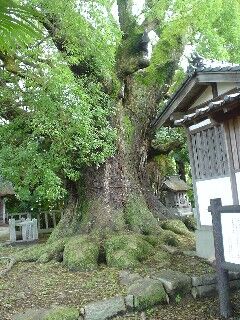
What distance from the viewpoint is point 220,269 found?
23.6ft

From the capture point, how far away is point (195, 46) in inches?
624

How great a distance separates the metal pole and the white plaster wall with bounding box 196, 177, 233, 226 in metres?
1.88

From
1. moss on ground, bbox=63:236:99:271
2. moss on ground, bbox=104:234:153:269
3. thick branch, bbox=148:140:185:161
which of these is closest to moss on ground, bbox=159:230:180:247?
moss on ground, bbox=104:234:153:269

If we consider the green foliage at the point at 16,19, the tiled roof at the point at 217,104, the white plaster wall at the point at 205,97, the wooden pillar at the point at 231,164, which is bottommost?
the green foliage at the point at 16,19

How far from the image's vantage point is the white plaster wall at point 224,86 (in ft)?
29.6

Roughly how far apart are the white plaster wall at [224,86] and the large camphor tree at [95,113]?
10.9 ft

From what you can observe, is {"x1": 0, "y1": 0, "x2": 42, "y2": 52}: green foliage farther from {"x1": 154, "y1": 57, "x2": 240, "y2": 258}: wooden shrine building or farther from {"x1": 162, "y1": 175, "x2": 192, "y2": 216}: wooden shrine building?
{"x1": 162, "y1": 175, "x2": 192, "y2": 216}: wooden shrine building

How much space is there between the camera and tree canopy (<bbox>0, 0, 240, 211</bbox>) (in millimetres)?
10023

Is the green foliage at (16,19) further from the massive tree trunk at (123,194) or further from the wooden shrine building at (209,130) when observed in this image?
the massive tree trunk at (123,194)

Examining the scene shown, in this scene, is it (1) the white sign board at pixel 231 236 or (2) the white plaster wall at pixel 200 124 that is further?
(2) the white plaster wall at pixel 200 124

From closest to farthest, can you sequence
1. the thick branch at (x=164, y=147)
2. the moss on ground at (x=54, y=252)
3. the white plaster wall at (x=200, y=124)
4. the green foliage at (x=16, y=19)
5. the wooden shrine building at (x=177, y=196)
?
the green foliage at (x=16, y=19) → the white plaster wall at (x=200, y=124) → the moss on ground at (x=54, y=252) → the thick branch at (x=164, y=147) → the wooden shrine building at (x=177, y=196)

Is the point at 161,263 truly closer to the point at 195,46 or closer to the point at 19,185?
the point at 19,185

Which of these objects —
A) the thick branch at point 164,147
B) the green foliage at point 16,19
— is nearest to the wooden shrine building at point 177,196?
the thick branch at point 164,147

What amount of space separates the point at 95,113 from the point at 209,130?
3385 mm
